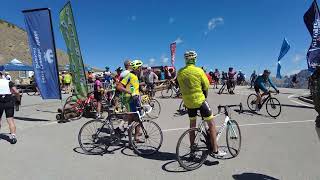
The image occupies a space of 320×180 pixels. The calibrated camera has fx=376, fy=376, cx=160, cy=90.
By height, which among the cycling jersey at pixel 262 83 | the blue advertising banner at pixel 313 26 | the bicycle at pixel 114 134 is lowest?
the bicycle at pixel 114 134

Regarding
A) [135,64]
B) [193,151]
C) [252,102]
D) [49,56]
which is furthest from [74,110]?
[193,151]

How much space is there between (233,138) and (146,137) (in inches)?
75.4

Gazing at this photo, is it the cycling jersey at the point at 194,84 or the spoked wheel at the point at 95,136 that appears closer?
the cycling jersey at the point at 194,84

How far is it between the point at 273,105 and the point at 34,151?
932 centimetres

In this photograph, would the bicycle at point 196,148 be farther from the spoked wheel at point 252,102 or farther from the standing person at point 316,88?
the spoked wheel at point 252,102

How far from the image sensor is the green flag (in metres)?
14.8

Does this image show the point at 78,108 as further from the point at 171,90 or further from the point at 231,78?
the point at 231,78

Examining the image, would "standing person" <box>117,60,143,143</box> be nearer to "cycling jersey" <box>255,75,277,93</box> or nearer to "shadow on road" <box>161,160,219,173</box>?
"shadow on road" <box>161,160,219,173</box>

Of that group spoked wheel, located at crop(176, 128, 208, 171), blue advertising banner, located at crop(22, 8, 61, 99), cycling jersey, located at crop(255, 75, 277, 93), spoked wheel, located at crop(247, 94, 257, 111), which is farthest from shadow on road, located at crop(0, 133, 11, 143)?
spoked wheel, located at crop(247, 94, 257, 111)

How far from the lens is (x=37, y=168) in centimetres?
736

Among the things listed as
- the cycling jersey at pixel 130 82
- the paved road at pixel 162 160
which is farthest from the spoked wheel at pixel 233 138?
the cycling jersey at pixel 130 82

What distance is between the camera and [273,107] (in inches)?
572

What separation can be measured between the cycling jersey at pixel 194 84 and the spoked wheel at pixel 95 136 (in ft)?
7.08

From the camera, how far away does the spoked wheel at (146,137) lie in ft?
27.1
